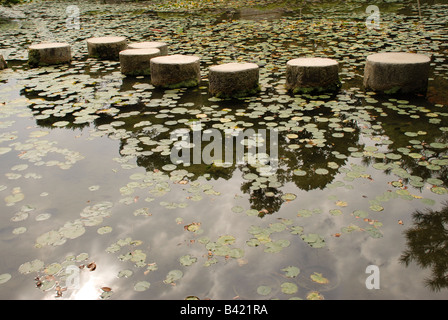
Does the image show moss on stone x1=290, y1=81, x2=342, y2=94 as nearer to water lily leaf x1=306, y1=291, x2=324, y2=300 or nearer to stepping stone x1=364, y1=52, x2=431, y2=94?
stepping stone x1=364, y1=52, x2=431, y2=94

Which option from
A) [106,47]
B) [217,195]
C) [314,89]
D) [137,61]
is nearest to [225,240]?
[217,195]

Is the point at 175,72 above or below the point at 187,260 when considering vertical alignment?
above

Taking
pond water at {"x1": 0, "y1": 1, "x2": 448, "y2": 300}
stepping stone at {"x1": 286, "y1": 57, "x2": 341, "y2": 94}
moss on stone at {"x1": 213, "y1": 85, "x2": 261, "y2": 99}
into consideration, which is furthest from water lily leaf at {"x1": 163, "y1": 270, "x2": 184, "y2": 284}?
stepping stone at {"x1": 286, "y1": 57, "x2": 341, "y2": 94}

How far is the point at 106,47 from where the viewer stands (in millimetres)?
7918

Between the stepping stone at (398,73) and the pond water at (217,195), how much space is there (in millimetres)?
153

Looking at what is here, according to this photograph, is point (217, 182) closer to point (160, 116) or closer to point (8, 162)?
point (160, 116)

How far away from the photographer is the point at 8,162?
389 centimetres

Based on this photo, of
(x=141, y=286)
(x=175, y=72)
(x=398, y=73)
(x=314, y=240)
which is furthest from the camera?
(x=175, y=72)

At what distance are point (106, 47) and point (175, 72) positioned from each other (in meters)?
2.82

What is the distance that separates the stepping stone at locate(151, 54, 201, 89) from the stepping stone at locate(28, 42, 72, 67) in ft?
8.78

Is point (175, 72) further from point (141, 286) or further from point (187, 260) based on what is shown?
point (141, 286)

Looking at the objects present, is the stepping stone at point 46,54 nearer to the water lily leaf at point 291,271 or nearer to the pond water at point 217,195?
the pond water at point 217,195
